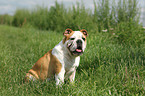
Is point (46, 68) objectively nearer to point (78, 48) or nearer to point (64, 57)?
point (64, 57)

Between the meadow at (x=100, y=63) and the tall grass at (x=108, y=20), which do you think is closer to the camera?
the meadow at (x=100, y=63)

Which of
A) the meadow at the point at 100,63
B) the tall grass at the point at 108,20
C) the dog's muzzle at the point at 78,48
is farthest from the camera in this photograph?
the tall grass at the point at 108,20

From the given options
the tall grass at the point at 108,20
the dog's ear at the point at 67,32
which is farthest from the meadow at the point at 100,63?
the dog's ear at the point at 67,32

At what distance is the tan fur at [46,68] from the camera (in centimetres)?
286

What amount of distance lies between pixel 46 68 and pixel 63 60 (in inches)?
17.2

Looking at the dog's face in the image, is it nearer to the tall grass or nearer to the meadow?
the meadow

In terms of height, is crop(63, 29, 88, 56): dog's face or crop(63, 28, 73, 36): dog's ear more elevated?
crop(63, 28, 73, 36): dog's ear

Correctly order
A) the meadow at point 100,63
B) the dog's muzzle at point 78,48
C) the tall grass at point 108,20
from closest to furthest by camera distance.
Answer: the dog's muzzle at point 78,48 → the meadow at point 100,63 → the tall grass at point 108,20

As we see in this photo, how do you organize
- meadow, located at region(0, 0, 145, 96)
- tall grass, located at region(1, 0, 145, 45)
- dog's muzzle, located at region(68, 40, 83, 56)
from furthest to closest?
tall grass, located at region(1, 0, 145, 45)
meadow, located at region(0, 0, 145, 96)
dog's muzzle, located at region(68, 40, 83, 56)

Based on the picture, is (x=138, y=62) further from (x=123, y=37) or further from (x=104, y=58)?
(x=123, y=37)

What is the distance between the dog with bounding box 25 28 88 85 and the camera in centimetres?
271

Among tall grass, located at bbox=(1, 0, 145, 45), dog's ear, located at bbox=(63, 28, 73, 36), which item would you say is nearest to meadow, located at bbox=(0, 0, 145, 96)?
tall grass, located at bbox=(1, 0, 145, 45)

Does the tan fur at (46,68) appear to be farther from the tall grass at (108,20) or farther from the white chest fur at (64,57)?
the tall grass at (108,20)

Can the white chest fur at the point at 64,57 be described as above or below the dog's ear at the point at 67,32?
below
